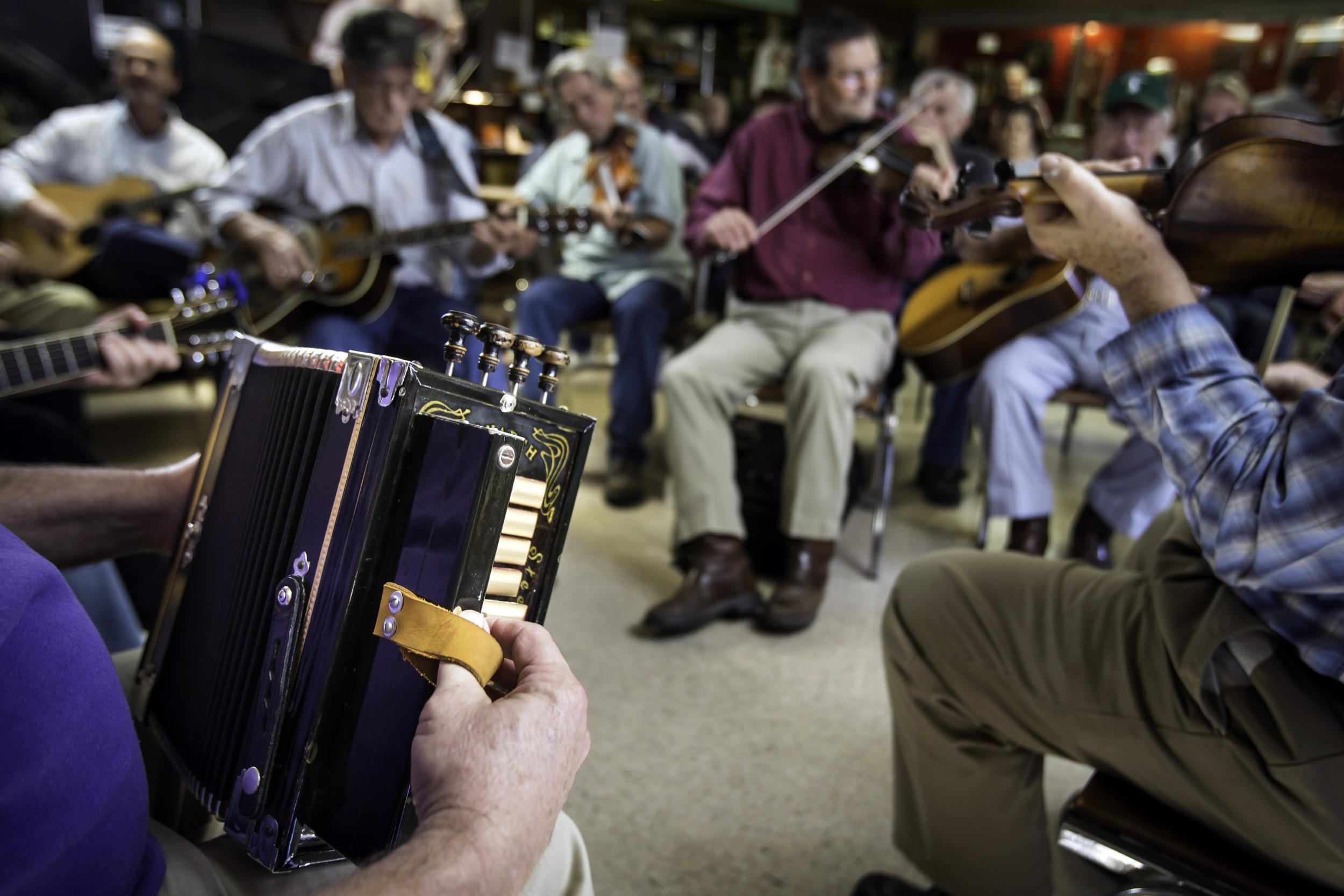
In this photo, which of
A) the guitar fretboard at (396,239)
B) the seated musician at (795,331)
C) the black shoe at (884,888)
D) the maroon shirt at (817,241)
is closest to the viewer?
the black shoe at (884,888)

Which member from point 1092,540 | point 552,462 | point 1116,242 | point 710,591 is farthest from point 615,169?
point 552,462

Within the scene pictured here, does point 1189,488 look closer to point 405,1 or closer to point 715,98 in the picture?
point 405,1

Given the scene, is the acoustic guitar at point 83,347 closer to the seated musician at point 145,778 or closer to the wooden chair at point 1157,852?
the seated musician at point 145,778

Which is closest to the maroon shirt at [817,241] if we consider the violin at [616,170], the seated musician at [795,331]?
the seated musician at [795,331]

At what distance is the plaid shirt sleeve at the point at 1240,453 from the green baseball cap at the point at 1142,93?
2.21 meters

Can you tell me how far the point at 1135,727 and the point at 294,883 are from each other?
835mm

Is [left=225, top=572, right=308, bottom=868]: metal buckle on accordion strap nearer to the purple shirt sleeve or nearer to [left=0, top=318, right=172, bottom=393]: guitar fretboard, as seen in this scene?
the purple shirt sleeve

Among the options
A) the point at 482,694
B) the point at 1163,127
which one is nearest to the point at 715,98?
the point at 1163,127

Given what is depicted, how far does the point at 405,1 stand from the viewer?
424 cm

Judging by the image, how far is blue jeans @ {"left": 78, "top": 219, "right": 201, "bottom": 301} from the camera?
296 centimetres

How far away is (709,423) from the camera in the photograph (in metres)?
2.28

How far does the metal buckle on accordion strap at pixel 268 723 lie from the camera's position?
680 millimetres

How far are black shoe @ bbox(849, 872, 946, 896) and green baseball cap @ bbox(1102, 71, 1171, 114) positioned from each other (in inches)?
98.6

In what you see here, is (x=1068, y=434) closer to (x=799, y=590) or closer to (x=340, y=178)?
(x=799, y=590)
